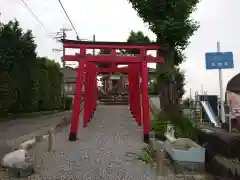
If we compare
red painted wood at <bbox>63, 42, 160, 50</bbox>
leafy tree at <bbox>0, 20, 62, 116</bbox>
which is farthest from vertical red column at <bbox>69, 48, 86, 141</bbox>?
leafy tree at <bbox>0, 20, 62, 116</bbox>

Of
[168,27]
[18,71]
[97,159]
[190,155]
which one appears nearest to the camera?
[190,155]

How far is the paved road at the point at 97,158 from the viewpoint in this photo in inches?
255

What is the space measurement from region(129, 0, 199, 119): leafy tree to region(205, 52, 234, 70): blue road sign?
248 cm

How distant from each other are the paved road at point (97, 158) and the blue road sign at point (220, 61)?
3.59 m

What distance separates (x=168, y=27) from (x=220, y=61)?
2.93m

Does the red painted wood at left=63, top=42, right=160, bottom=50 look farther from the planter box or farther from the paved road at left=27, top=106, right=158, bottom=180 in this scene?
the planter box

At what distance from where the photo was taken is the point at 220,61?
32.7 feet

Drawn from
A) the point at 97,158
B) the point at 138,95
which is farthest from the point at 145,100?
the point at 138,95

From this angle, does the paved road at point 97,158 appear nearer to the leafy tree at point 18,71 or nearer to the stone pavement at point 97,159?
the stone pavement at point 97,159

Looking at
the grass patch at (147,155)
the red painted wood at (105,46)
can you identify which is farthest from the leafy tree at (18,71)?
the grass patch at (147,155)

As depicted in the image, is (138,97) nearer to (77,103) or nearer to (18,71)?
(77,103)

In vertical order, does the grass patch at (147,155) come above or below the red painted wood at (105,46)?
below

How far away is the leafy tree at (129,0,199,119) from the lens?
39.6ft

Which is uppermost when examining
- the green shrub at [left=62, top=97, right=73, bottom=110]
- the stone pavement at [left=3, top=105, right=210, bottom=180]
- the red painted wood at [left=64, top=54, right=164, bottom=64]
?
the red painted wood at [left=64, top=54, right=164, bottom=64]
